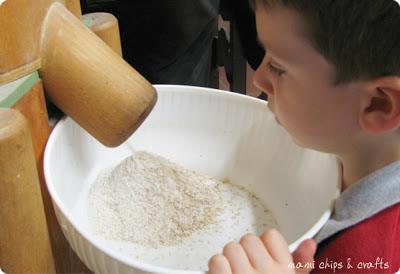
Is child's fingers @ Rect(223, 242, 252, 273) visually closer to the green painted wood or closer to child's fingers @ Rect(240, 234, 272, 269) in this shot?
child's fingers @ Rect(240, 234, 272, 269)

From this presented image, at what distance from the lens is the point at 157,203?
0.60 m

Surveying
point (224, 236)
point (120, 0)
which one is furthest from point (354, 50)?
point (120, 0)

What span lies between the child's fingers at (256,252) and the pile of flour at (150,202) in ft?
0.43

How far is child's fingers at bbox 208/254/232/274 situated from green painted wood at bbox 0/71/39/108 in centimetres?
23

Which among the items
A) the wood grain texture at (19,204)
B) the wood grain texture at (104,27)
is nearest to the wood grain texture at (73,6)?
the wood grain texture at (104,27)

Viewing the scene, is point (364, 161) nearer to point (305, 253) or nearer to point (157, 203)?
point (305, 253)

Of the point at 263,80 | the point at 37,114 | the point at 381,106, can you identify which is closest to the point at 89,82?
the point at 37,114

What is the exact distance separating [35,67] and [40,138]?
8 cm

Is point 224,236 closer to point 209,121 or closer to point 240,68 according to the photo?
point 209,121

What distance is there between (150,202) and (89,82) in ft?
0.57

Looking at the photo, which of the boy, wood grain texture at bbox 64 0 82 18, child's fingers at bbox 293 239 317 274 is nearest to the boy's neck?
the boy

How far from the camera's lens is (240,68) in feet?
2.97

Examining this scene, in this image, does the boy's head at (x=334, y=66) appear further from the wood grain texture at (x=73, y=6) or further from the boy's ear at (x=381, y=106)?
the wood grain texture at (x=73, y=6)

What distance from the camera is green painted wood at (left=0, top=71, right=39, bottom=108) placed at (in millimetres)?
453
